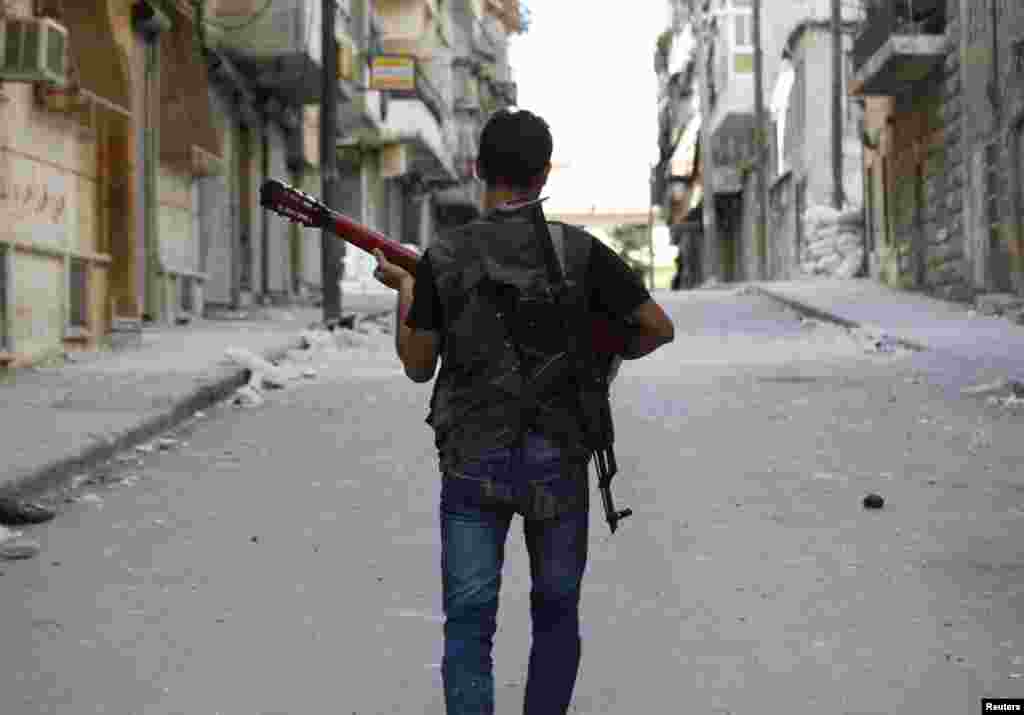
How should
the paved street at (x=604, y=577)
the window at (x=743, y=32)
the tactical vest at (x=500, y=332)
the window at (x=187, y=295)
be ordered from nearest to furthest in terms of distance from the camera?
the tactical vest at (x=500, y=332) → the paved street at (x=604, y=577) → the window at (x=187, y=295) → the window at (x=743, y=32)

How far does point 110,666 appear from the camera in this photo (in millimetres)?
4961

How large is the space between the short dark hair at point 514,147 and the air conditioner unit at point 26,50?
1078 centimetres

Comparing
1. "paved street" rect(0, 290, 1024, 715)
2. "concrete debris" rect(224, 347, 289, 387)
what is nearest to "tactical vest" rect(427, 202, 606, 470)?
"paved street" rect(0, 290, 1024, 715)

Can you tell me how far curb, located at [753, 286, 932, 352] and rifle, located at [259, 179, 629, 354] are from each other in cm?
1363

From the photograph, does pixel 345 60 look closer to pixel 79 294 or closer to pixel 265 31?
pixel 265 31

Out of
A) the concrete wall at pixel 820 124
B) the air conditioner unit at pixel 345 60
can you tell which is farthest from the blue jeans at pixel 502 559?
the concrete wall at pixel 820 124

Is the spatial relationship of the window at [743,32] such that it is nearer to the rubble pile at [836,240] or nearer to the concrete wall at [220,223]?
the rubble pile at [836,240]

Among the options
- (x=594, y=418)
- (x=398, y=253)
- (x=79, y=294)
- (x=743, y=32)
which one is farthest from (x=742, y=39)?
(x=594, y=418)

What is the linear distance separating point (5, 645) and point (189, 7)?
61.6ft

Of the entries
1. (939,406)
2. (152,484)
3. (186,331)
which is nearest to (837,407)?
(939,406)

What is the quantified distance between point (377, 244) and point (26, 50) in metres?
10.7

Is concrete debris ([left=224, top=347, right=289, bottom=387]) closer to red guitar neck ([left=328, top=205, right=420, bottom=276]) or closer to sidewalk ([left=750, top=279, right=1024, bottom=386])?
sidewalk ([left=750, top=279, right=1024, bottom=386])

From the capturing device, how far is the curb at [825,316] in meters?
17.4

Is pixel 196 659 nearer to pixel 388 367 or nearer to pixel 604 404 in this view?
pixel 604 404
